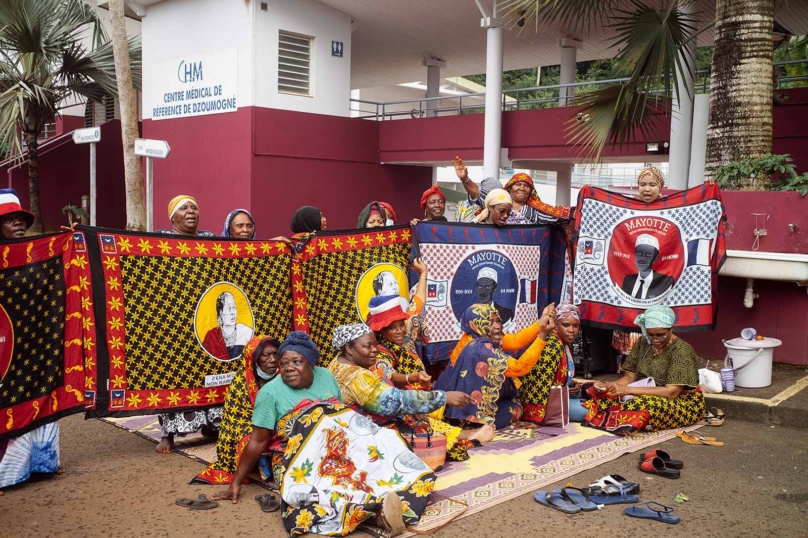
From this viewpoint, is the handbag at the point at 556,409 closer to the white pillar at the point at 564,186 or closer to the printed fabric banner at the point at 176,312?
the printed fabric banner at the point at 176,312

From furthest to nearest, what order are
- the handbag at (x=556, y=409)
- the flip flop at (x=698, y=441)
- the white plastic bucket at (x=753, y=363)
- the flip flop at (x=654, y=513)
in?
the white plastic bucket at (x=753, y=363)
the handbag at (x=556, y=409)
the flip flop at (x=698, y=441)
the flip flop at (x=654, y=513)

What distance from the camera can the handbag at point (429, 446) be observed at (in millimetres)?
4832

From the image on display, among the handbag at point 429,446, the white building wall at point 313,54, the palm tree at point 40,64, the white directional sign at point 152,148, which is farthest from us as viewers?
the white building wall at point 313,54

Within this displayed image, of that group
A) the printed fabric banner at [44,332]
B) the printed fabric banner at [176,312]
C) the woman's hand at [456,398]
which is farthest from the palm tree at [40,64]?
the woman's hand at [456,398]

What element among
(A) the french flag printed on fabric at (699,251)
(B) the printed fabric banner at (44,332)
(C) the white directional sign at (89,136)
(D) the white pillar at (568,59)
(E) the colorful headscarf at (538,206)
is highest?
(D) the white pillar at (568,59)

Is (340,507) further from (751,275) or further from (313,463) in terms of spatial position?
(751,275)

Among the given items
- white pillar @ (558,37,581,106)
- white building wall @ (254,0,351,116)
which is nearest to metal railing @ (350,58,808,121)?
white pillar @ (558,37,581,106)

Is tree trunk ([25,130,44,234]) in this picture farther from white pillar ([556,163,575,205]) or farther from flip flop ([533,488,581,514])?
flip flop ([533,488,581,514])

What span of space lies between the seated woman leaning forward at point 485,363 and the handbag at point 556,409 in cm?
40

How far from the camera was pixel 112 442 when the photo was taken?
18.9ft

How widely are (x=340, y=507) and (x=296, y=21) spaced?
13178 mm

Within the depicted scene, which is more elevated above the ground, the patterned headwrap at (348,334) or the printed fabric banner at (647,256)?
the printed fabric banner at (647,256)

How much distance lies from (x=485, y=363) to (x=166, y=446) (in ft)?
7.72

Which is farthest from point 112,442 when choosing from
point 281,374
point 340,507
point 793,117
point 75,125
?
point 75,125
